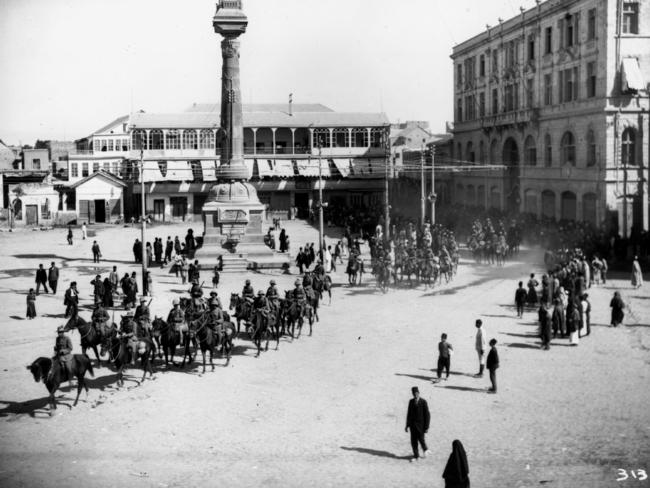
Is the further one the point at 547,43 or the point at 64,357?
the point at 547,43

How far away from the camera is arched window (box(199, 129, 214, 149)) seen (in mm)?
74062

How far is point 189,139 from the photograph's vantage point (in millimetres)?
73688

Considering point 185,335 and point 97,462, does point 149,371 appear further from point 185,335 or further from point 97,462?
point 97,462

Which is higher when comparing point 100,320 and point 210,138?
point 210,138

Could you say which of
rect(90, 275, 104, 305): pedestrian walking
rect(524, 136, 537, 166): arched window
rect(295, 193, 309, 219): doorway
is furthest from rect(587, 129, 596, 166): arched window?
rect(295, 193, 309, 219): doorway

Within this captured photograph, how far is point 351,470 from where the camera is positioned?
41.0 ft

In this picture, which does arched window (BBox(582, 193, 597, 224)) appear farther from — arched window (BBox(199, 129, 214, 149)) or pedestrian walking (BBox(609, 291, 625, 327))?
arched window (BBox(199, 129, 214, 149))

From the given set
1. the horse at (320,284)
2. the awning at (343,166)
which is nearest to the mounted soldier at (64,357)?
the horse at (320,284)

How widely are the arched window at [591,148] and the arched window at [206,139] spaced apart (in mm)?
38290

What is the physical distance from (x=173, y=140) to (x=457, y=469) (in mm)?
66327

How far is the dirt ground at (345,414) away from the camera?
41.0 ft

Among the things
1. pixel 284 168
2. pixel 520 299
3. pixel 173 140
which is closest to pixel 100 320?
pixel 520 299

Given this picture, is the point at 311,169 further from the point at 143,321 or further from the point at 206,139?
the point at 143,321

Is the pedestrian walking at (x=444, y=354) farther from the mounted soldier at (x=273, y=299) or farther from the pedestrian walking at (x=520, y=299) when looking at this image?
the pedestrian walking at (x=520, y=299)
